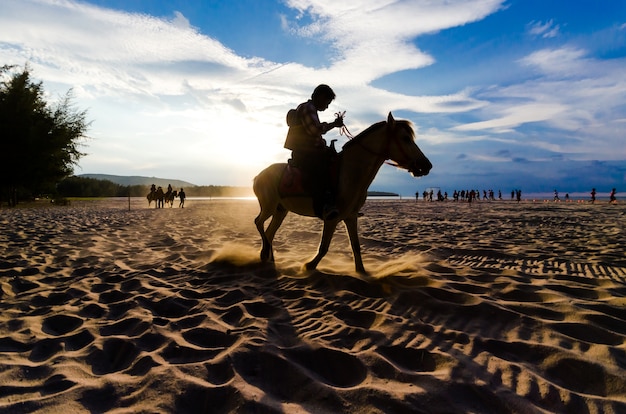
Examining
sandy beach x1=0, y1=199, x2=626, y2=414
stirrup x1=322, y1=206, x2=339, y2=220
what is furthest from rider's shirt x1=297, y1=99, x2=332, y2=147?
sandy beach x1=0, y1=199, x2=626, y2=414

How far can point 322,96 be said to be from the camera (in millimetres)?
5344

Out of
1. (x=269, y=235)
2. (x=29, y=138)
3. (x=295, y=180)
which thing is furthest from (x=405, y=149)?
(x=29, y=138)

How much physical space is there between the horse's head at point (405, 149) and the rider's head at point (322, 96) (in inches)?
43.6

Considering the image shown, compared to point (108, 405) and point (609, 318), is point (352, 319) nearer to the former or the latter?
point (108, 405)

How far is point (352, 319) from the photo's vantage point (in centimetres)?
357

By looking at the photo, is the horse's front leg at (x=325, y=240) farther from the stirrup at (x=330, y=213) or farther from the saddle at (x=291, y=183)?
the saddle at (x=291, y=183)

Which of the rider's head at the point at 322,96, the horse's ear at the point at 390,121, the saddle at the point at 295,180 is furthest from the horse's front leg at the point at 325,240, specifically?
the rider's head at the point at 322,96

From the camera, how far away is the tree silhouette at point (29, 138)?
25.0 metres

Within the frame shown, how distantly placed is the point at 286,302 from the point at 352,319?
0.96 metres

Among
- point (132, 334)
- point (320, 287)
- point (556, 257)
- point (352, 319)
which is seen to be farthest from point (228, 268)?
point (556, 257)

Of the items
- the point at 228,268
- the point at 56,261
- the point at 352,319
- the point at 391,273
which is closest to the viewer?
the point at 352,319

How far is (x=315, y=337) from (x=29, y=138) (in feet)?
103

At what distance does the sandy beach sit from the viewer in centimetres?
223

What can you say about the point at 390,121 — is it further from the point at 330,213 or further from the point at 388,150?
the point at 330,213
